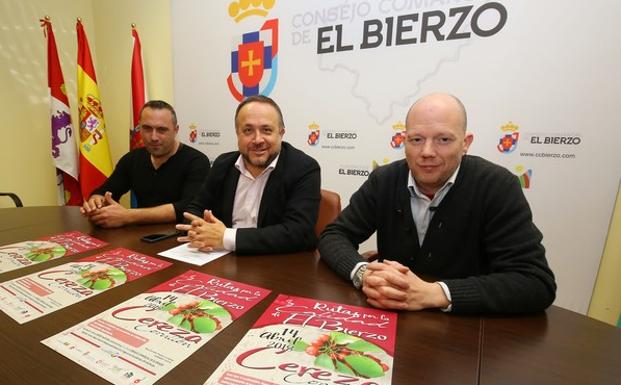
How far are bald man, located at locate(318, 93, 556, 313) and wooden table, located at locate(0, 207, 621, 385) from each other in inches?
2.3

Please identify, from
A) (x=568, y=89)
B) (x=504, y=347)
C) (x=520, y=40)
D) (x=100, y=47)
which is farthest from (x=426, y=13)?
(x=100, y=47)

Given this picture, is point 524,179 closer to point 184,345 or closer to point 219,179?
point 219,179

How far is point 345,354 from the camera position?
2.18 feet

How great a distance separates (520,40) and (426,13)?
2.10ft

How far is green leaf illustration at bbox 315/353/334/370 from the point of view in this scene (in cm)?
63

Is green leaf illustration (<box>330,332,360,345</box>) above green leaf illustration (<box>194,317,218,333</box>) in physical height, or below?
above

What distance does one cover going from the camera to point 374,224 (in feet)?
4.63

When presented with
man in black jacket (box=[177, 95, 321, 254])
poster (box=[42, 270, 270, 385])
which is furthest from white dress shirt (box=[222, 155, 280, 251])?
poster (box=[42, 270, 270, 385])

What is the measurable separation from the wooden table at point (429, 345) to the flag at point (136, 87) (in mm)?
2716

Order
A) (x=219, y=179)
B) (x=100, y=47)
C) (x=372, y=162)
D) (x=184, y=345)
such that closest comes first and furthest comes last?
(x=184, y=345) < (x=219, y=179) < (x=372, y=162) < (x=100, y=47)

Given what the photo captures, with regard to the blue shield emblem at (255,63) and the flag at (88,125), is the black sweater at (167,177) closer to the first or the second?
the blue shield emblem at (255,63)

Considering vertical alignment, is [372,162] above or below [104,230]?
above

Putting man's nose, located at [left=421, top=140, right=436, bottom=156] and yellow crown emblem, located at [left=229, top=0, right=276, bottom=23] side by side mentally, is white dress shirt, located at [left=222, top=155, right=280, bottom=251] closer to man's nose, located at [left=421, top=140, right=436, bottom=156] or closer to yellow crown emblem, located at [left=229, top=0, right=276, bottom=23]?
man's nose, located at [left=421, top=140, right=436, bottom=156]

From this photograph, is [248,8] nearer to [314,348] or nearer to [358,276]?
[358,276]
